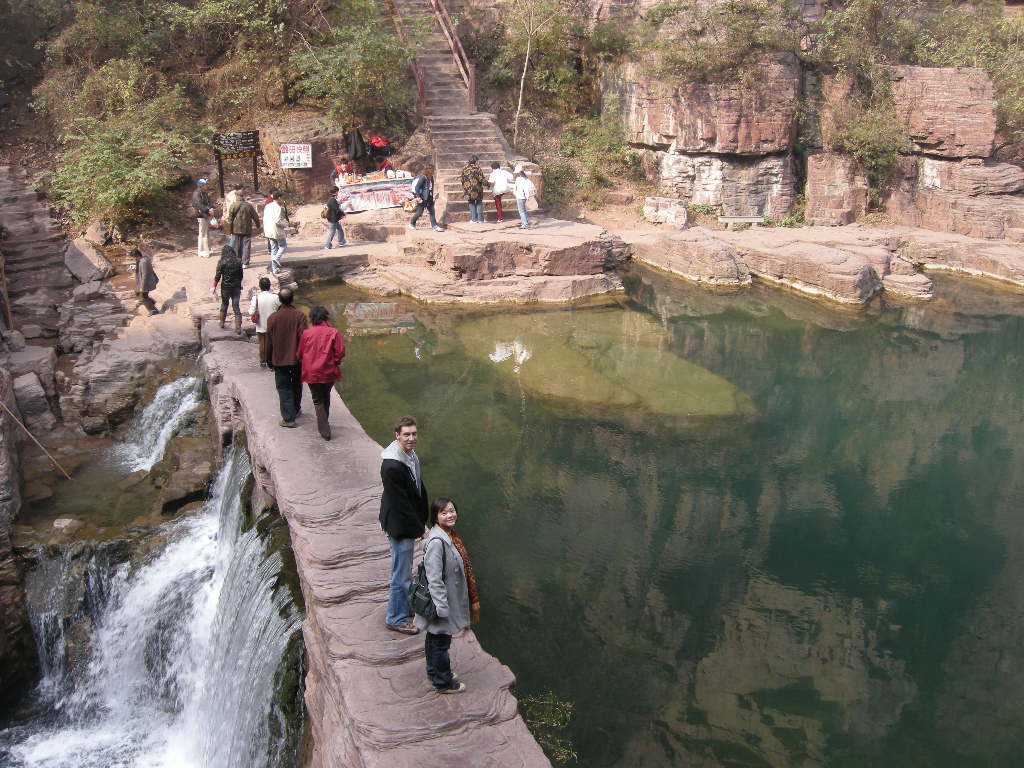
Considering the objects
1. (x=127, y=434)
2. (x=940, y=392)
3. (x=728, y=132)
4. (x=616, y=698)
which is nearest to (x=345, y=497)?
(x=616, y=698)

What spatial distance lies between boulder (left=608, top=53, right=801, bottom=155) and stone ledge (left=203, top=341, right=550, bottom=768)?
13957 mm

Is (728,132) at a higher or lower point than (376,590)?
higher

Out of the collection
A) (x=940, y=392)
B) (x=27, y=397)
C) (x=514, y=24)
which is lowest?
(x=940, y=392)

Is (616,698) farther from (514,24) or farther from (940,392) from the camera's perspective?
(514,24)

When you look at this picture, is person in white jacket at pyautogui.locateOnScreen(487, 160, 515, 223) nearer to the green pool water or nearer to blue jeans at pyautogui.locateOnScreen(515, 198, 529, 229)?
blue jeans at pyautogui.locateOnScreen(515, 198, 529, 229)

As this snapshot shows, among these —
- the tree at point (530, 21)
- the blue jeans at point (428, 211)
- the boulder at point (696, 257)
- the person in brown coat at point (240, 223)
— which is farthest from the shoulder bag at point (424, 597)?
the tree at point (530, 21)

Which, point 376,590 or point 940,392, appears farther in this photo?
point 940,392

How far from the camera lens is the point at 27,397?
10.6 metres

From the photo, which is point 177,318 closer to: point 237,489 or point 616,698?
point 237,489

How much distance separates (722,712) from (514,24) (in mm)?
18713

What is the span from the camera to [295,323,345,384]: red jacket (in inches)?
284

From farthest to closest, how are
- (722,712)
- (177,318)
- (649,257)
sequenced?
(649,257) → (177,318) → (722,712)

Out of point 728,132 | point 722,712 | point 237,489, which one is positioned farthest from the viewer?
point 728,132

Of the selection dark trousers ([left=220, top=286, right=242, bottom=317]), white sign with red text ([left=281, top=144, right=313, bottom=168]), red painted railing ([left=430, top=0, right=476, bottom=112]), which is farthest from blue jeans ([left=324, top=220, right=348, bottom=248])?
red painted railing ([left=430, top=0, right=476, bottom=112])
